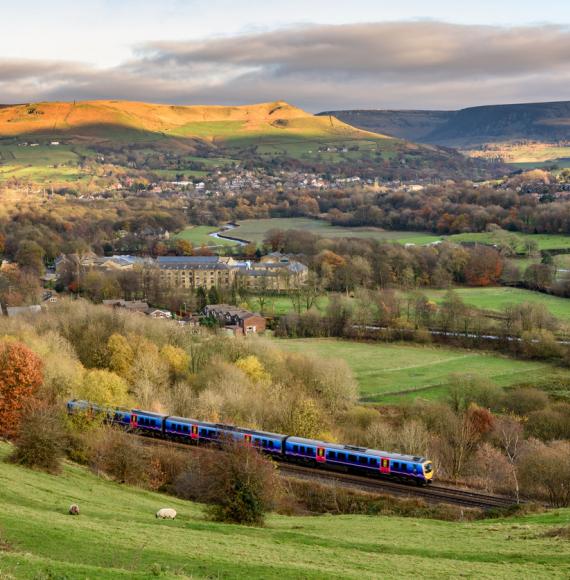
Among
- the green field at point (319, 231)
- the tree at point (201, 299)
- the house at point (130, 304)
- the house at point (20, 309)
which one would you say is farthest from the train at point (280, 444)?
the green field at point (319, 231)

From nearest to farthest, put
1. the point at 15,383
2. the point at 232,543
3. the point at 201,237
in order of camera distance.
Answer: the point at 232,543
the point at 15,383
the point at 201,237

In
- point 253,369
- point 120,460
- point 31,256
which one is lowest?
point 31,256

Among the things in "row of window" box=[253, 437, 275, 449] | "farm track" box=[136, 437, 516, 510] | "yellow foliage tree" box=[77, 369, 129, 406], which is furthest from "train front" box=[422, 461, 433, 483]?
"yellow foliage tree" box=[77, 369, 129, 406]

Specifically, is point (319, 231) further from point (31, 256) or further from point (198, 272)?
point (31, 256)

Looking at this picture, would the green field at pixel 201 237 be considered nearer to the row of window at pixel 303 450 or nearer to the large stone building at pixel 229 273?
the large stone building at pixel 229 273

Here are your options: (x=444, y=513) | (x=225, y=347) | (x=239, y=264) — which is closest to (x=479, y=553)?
(x=444, y=513)

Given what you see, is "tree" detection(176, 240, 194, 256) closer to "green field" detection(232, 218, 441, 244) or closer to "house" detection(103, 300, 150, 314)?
"green field" detection(232, 218, 441, 244)

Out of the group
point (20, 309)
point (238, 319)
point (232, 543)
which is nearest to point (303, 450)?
point (232, 543)
